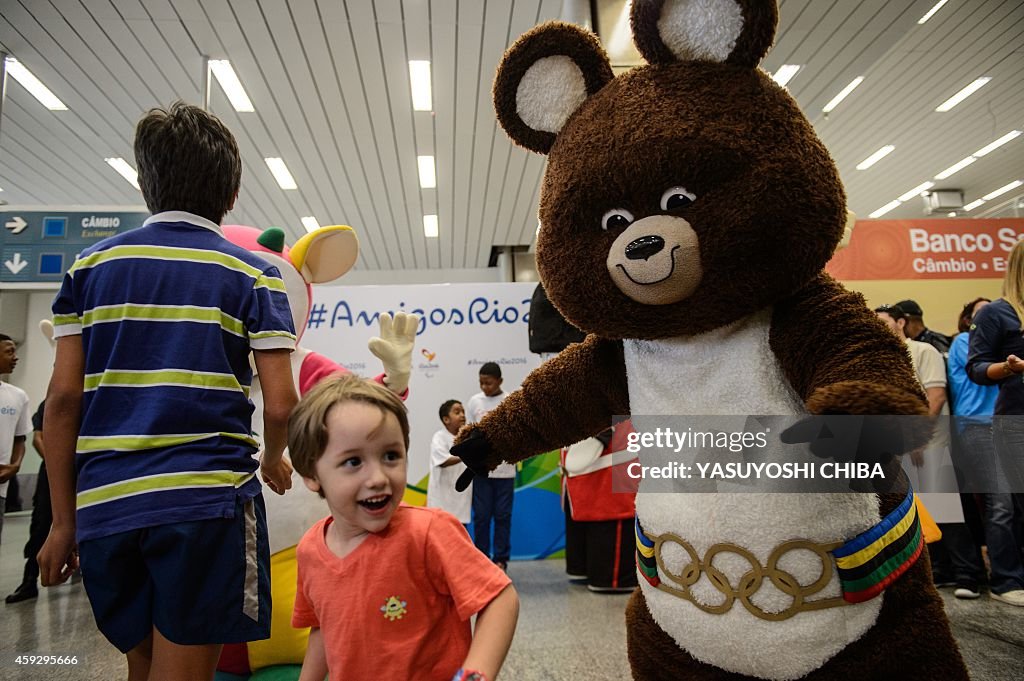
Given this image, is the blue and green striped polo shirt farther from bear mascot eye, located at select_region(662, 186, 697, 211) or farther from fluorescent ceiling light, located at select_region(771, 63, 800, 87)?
fluorescent ceiling light, located at select_region(771, 63, 800, 87)

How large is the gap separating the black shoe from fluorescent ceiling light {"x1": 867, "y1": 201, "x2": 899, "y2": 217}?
31.2ft

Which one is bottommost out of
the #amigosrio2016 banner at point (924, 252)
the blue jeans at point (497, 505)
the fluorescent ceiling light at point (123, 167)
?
the blue jeans at point (497, 505)

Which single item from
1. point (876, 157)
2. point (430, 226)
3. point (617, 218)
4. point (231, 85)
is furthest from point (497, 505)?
point (876, 157)

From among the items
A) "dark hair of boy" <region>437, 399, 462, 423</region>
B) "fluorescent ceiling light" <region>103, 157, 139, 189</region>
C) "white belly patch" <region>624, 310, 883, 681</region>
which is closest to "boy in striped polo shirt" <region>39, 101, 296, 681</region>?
"white belly patch" <region>624, 310, 883, 681</region>

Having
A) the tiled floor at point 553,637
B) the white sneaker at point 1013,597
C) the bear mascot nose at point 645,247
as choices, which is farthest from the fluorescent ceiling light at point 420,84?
the white sneaker at point 1013,597

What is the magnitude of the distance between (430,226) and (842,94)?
5.45 meters

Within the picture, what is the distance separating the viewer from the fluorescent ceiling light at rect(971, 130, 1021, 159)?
3.25m

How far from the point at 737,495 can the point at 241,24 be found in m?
4.92

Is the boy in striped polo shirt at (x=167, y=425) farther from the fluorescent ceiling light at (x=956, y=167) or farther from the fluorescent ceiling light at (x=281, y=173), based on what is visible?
the fluorescent ceiling light at (x=281, y=173)

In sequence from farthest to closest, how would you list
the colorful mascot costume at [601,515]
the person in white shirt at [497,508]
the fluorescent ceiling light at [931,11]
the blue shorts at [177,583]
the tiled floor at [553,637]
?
the person in white shirt at [497,508], the fluorescent ceiling light at [931,11], the colorful mascot costume at [601,515], the tiled floor at [553,637], the blue shorts at [177,583]

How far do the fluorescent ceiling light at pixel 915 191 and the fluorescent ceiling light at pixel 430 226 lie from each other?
594 centimetres

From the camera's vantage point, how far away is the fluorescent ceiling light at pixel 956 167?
17.3 feet

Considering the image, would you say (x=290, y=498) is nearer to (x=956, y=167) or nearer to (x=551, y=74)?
(x=551, y=74)

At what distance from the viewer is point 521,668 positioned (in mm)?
2359
